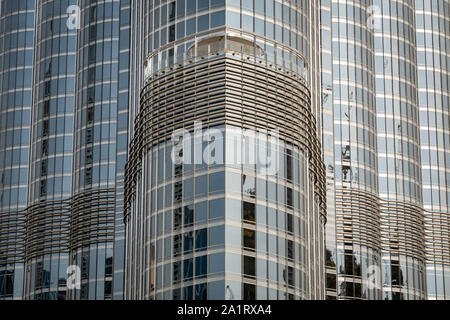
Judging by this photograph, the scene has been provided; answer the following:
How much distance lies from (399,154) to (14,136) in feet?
192

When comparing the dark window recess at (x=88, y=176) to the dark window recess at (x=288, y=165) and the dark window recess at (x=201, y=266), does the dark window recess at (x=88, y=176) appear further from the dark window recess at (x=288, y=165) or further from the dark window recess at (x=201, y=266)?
the dark window recess at (x=201, y=266)

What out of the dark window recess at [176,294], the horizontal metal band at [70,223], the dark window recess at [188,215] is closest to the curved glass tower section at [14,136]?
the horizontal metal band at [70,223]

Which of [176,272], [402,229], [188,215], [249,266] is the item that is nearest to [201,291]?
[176,272]

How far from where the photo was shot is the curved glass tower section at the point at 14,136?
18038 cm

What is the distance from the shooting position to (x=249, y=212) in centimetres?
11262

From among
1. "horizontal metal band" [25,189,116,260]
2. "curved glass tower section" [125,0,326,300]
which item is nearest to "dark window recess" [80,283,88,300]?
"horizontal metal band" [25,189,116,260]

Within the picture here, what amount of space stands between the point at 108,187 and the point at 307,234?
192 ft

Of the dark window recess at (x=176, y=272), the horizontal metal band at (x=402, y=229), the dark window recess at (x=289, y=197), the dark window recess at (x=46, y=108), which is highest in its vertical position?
the dark window recess at (x=46, y=108)

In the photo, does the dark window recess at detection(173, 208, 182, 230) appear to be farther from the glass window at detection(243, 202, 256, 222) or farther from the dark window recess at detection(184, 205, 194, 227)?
the glass window at detection(243, 202, 256, 222)

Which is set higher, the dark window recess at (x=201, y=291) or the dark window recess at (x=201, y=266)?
the dark window recess at (x=201, y=266)

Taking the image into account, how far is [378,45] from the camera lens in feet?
601

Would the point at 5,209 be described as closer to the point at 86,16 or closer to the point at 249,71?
the point at 86,16

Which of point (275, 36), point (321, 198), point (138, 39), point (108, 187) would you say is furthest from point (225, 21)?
point (108, 187)

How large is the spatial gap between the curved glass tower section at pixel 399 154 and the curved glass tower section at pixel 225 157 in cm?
4473
